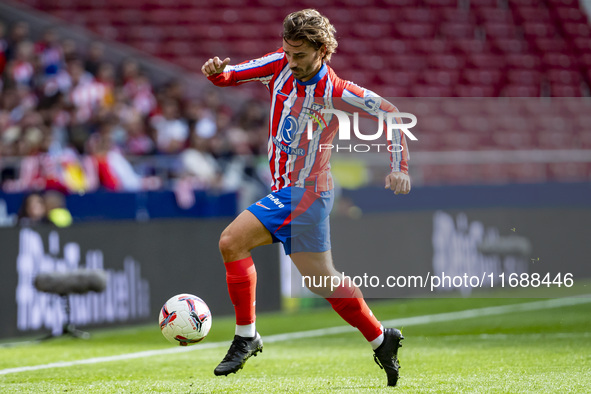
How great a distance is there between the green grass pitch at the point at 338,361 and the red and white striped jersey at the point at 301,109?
1.19m

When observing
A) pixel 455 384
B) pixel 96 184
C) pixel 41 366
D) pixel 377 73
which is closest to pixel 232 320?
pixel 96 184

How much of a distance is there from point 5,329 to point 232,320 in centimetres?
240

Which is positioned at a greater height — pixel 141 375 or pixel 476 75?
pixel 476 75

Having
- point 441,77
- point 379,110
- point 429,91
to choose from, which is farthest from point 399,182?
point 441,77

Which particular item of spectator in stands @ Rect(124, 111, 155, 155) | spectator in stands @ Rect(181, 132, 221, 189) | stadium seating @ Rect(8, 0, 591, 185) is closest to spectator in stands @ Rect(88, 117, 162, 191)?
spectator in stands @ Rect(181, 132, 221, 189)

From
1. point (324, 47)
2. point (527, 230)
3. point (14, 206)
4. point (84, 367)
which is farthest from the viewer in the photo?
point (527, 230)

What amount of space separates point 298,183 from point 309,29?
32.9 inches

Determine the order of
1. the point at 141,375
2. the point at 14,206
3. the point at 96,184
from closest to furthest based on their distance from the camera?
the point at 141,375 < the point at 14,206 < the point at 96,184

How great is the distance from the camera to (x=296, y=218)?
15.9 ft

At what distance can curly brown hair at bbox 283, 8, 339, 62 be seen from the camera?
4.66 m

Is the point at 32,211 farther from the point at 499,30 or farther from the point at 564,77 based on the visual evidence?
the point at 499,30

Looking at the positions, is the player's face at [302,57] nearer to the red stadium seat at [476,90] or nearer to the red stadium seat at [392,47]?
the red stadium seat at [476,90]

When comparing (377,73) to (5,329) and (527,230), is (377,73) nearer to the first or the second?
(527,230)

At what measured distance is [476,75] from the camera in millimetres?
16531
